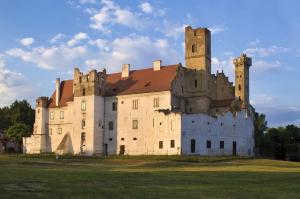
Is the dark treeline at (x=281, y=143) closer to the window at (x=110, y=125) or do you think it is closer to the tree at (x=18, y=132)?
the window at (x=110, y=125)

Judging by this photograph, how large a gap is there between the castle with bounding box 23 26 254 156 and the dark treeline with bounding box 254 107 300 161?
406 inches

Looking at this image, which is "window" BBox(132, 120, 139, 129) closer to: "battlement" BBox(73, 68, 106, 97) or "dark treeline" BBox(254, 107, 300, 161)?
"battlement" BBox(73, 68, 106, 97)

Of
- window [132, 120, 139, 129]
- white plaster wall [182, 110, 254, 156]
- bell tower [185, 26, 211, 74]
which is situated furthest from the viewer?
bell tower [185, 26, 211, 74]

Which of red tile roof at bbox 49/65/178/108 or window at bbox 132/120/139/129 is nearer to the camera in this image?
red tile roof at bbox 49/65/178/108

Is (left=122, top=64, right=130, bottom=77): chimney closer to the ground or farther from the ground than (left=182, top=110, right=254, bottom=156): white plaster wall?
farther from the ground

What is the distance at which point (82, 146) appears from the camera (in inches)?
3300

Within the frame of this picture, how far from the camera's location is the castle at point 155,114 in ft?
250

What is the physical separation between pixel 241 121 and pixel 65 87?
119 ft

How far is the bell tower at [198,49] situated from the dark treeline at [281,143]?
1976cm

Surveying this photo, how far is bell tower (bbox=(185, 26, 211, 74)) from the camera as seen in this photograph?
280 feet

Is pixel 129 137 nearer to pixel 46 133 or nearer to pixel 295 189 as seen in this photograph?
pixel 46 133

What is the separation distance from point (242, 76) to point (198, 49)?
14.5 metres

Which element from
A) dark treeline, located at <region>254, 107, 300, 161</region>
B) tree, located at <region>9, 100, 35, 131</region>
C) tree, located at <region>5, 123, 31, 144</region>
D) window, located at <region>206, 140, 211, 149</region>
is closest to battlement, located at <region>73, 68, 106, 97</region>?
window, located at <region>206, 140, 211, 149</region>

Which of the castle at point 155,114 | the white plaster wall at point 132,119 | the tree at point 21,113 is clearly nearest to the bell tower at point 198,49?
the castle at point 155,114
